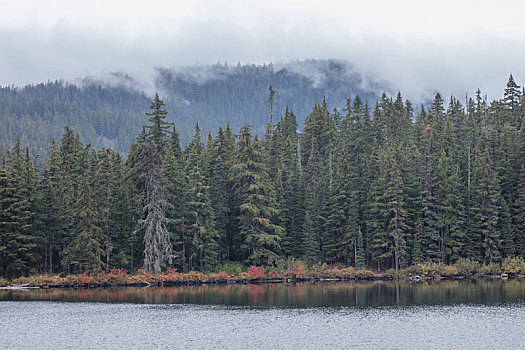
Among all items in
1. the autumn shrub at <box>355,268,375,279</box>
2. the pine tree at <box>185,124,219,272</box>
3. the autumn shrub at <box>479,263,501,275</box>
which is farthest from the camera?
the autumn shrub at <box>355,268,375,279</box>

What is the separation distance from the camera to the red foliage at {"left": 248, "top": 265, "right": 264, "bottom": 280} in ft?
276

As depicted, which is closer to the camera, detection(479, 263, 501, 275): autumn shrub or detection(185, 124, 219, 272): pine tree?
detection(185, 124, 219, 272): pine tree

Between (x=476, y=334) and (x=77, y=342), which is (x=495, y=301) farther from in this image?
(x=77, y=342)

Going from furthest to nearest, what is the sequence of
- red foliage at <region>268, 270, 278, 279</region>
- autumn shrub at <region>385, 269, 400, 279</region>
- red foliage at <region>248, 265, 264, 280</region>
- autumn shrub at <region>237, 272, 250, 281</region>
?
autumn shrub at <region>385, 269, 400, 279</region> → red foliage at <region>268, 270, 278, 279</region> → autumn shrub at <region>237, 272, 250, 281</region> → red foliage at <region>248, 265, 264, 280</region>

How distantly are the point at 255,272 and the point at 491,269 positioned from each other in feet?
117

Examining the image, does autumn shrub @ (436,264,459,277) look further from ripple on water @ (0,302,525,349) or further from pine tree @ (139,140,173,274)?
pine tree @ (139,140,173,274)

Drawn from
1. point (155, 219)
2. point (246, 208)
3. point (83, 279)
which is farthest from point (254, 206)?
point (83, 279)

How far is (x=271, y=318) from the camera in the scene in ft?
155

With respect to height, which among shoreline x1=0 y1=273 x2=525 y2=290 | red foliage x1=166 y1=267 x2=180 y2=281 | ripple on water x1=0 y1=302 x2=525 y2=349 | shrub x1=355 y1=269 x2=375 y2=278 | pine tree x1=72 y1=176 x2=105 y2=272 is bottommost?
shoreline x1=0 y1=273 x2=525 y2=290

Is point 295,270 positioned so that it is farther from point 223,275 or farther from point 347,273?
point 223,275

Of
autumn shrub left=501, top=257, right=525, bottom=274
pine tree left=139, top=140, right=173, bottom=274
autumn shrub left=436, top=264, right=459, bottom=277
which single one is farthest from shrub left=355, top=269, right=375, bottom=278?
pine tree left=139, top=140, right=173, bottom=274

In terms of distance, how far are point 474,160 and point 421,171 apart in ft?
37.5

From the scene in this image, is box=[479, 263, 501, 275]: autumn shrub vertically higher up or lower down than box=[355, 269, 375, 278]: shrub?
higher up

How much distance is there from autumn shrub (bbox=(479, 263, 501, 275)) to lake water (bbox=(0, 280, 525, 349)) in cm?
1362
